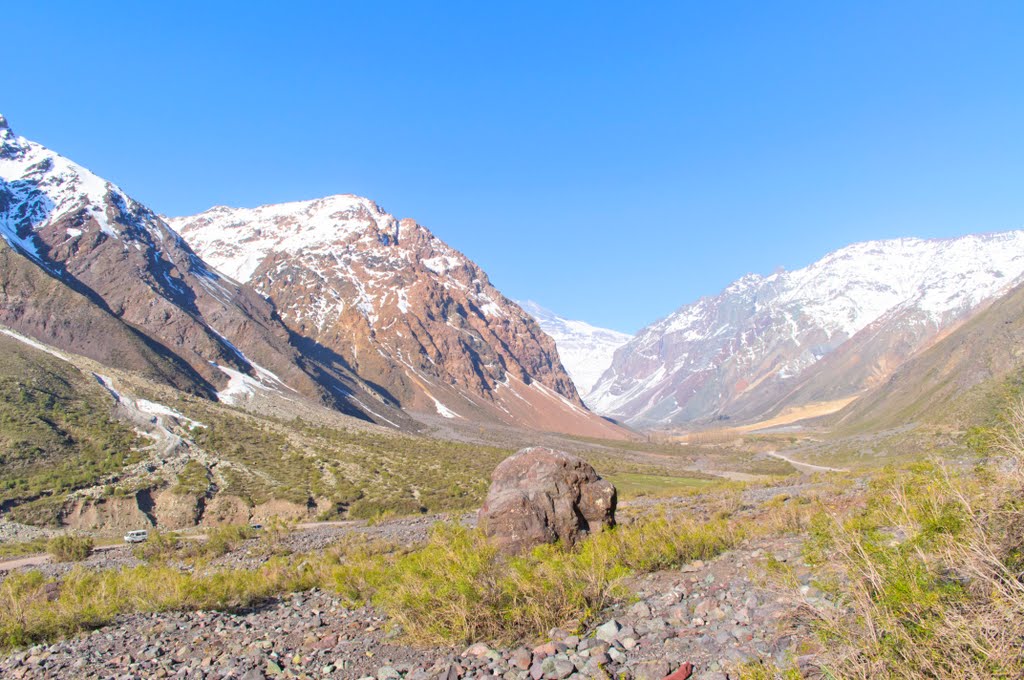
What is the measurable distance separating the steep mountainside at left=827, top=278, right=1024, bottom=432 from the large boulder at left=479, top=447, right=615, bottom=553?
213ft

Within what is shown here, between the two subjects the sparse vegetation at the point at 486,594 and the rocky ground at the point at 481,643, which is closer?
the rocky ground at the point at 481,643

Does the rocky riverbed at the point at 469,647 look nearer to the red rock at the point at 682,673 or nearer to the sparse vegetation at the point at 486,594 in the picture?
the red rock at the point at 682,673

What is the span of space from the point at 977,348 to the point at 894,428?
2298 centimetres

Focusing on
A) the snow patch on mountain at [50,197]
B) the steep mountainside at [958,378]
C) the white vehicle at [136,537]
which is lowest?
the white vehicle at [136,537]

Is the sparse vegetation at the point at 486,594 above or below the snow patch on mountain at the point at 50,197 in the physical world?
below

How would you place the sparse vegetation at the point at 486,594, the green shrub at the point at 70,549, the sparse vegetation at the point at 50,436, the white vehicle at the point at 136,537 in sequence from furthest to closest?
the sparse vegetation at the point at 50,436
the white vehicle at the point at 136,537
the green shrub at the point at 70,549
the sparse vegetation at the point at 486,594

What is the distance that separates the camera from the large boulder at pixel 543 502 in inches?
539

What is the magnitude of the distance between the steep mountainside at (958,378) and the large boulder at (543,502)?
64.8m

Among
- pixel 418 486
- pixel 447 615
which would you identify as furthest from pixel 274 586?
pixel 418 486

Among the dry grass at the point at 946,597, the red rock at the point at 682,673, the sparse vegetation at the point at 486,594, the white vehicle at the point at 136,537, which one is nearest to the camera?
the dry grass at the point at 946,597

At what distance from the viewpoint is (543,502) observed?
1411 cm

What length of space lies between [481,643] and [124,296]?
11420 cm

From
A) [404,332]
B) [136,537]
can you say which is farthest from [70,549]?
[404,332]

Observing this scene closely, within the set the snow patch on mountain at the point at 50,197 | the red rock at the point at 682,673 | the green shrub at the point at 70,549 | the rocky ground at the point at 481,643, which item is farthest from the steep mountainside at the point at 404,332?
the red rock at the point at 682,673
